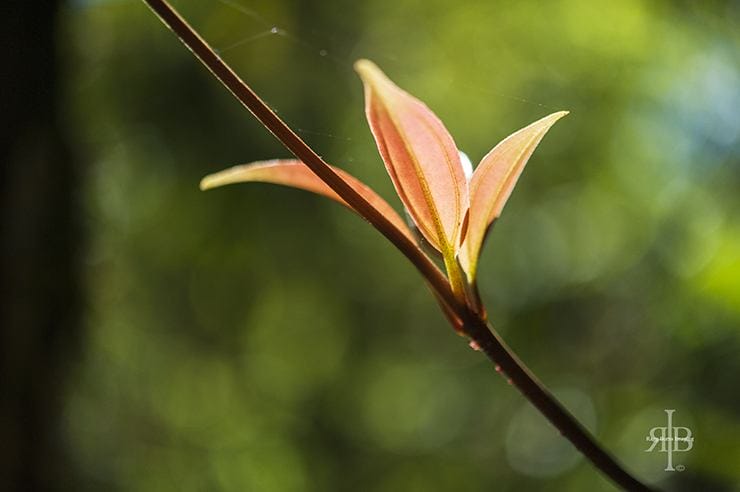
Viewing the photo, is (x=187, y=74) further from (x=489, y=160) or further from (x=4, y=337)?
(x=489, y=160)

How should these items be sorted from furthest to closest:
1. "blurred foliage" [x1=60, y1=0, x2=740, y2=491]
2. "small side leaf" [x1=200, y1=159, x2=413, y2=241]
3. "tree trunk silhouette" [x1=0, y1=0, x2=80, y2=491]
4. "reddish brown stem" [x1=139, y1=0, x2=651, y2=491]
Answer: "blurred foliage" [x1=60, y1=0, x2=740, y2=491] < "tree trunk silhouette" [x1=0, y1=0, x2=80, y2=491] < "small side leaf" [x1=200, y1=159, x2=413, y2=241] < "reddish brown stem" [x1=139, y1=0, x2=651, y2=491]

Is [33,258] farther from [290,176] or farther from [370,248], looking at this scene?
[370,248]

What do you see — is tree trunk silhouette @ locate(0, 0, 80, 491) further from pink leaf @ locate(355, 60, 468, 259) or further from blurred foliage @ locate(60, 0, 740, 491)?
pink leaf @ locate(355, 60, 468, 259)

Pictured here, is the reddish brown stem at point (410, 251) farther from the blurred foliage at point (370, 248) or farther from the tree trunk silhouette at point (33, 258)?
the tree trunk silhouette at point (33, 258)

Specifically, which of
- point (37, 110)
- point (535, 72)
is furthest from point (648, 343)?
point (37, 110)

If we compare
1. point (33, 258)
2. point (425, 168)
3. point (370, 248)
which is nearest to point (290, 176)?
point (425, 168)

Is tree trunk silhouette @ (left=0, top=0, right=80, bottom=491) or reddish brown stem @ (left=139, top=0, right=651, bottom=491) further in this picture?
tree trunk silhouette @ (left=0, top=0, right=80, bottom=491)

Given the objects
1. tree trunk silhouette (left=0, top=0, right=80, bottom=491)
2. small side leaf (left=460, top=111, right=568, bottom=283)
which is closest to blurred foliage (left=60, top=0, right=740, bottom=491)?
tree trunk silhouette (left=0, top=0, right=80, bottom=491)
